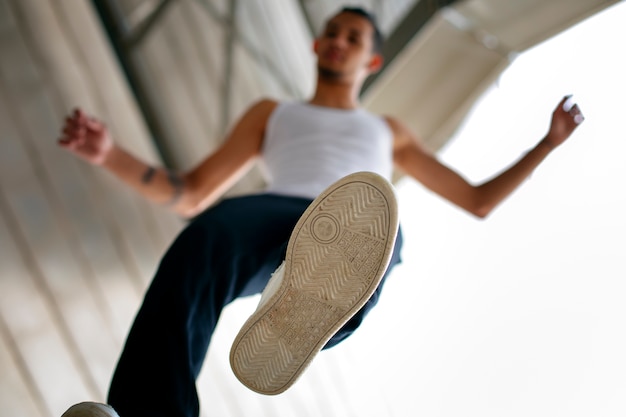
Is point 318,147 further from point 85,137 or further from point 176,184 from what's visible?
point 85,137

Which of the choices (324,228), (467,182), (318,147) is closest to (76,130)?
(318,147)

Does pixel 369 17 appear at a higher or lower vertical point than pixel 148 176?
higher

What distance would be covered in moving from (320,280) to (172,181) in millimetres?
827

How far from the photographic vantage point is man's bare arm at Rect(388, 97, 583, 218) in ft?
4.89

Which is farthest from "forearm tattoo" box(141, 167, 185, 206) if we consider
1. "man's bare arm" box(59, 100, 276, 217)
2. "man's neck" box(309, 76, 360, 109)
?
"man's neck" box(309, 76, 360, 109)

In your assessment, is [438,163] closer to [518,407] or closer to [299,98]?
[518,407]

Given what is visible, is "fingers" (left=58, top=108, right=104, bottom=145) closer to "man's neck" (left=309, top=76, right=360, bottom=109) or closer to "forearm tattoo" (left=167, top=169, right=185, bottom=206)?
"forearm tattoo" (left=167, top=169, right=185, bottom=206)

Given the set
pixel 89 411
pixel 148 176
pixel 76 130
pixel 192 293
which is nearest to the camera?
A: pixel 89 411

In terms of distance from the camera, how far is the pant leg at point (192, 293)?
44.4 inches

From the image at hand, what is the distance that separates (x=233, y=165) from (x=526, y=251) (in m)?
1.02

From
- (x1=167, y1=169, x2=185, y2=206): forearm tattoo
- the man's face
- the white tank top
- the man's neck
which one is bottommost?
(x1=167, y1=169, x2=185, y2=206): forearm tattoo

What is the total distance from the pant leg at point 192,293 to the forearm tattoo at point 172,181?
0.42 metres

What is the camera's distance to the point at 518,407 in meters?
2.04

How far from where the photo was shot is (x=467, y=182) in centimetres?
173
